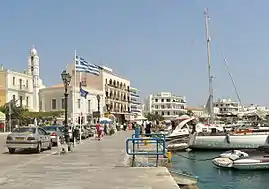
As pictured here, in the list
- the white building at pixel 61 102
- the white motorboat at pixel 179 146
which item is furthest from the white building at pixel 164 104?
the white motorboat at pixel 179 146

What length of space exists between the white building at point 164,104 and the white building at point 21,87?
8255 cm

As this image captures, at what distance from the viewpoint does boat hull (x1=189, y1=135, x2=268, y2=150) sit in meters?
36.8

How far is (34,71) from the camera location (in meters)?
113

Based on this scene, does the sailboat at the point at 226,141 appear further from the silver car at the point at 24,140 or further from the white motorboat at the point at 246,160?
the silver car at the point at 24,140

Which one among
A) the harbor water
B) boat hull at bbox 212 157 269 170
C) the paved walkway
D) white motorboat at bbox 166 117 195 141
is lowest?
the harbor water

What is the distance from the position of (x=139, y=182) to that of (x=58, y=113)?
8021 centimetres

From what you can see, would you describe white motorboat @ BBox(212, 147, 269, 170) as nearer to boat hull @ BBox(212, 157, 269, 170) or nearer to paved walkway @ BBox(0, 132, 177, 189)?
boat hull @ BBox(212, 157, 269, 170)

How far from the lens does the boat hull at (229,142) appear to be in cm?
3678

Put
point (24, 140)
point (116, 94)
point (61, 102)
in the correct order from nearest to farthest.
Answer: point (24, 140), point (61, 102), point (116, 94)

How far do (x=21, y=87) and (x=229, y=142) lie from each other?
Result: 231ft

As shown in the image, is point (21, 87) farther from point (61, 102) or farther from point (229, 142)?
point (229, 142)

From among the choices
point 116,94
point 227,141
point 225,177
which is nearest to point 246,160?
point 225,177

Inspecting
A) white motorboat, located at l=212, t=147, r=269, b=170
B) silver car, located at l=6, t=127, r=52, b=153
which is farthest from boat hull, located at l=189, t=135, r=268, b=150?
silver car, located at l=6, t=127, r=52, b=153

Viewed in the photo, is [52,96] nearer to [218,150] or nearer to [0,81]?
[0,81]
